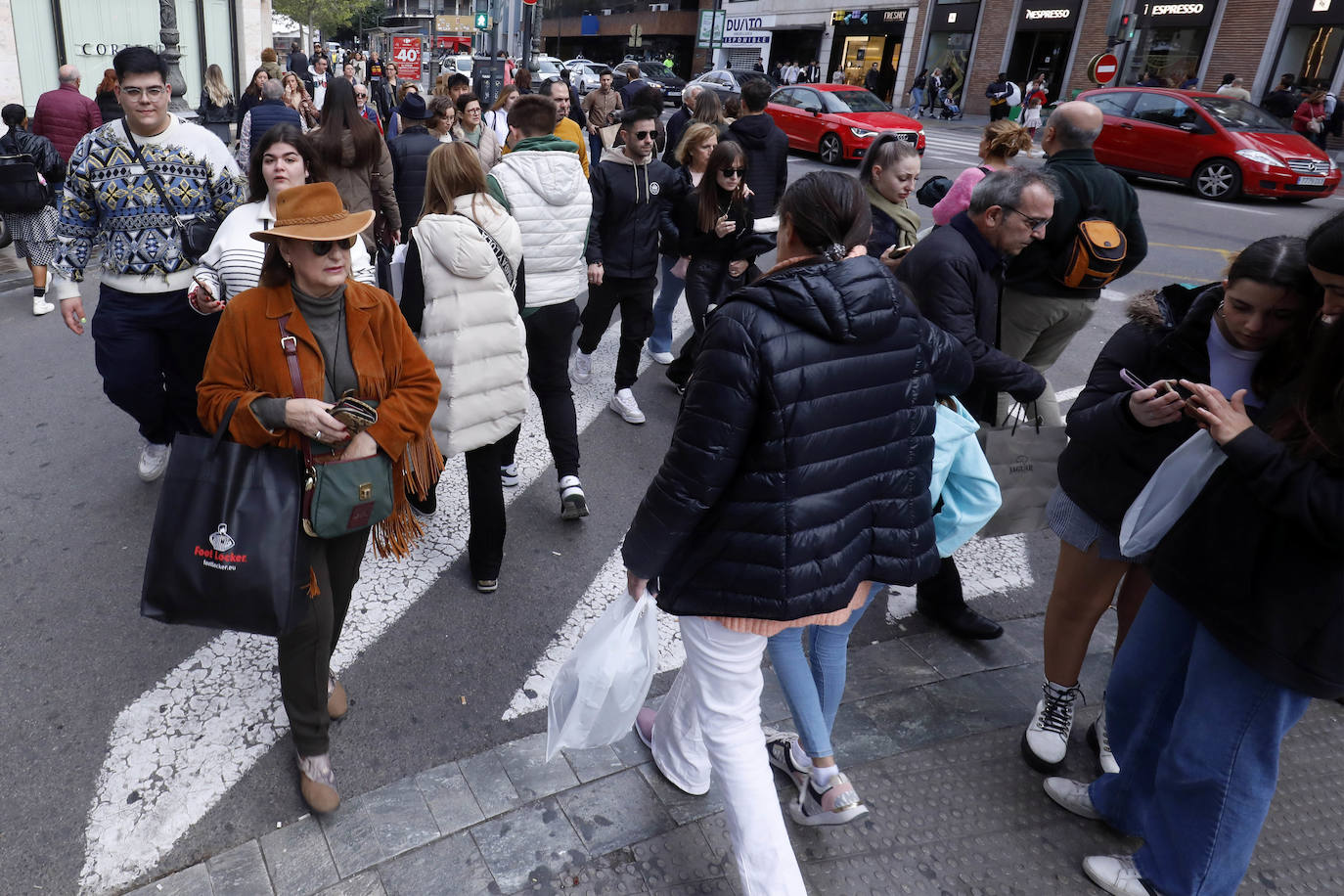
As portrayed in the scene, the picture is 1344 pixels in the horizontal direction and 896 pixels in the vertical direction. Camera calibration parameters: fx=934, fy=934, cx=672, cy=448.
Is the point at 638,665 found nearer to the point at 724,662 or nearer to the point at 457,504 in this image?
the point at 724,662

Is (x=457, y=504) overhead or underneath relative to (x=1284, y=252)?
underneath

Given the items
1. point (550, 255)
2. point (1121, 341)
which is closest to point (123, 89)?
point (550, 255)

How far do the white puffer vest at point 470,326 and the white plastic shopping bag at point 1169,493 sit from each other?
2.35 meters

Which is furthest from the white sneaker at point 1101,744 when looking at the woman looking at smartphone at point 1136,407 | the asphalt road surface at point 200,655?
the asphalt road surface at point 200,655

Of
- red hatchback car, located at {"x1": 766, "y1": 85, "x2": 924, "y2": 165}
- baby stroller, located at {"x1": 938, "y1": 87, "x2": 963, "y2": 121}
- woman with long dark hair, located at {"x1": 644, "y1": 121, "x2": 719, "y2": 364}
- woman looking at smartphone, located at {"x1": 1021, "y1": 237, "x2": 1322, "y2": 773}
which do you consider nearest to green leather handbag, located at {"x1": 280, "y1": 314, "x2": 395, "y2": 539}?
woman looking at smartphone, located at {"x1": 1021, "y1": 237, "x2": 1322, "y2": 773}

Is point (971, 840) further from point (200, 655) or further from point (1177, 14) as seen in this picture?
point (1177, 14)

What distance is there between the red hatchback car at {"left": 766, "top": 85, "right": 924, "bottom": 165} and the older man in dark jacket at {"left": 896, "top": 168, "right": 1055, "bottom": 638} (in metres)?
16.2

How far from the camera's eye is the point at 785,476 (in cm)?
221

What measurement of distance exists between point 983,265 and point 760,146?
14.1 ft

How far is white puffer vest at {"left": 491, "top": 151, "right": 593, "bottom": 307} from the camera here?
4.35m

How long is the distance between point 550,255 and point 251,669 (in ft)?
7.38

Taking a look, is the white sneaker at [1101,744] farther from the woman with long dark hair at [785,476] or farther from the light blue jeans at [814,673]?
the woman with long dark hair at [785,476]

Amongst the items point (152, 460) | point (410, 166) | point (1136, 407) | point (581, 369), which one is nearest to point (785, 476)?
point (1136, 407)

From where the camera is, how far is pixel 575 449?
15.8 feet
